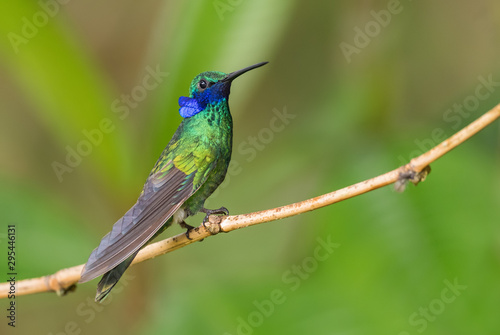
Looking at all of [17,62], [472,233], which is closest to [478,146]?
[472,233]

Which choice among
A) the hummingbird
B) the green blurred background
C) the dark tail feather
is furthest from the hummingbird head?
the dark tail feather

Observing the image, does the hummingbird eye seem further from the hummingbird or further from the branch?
the branch

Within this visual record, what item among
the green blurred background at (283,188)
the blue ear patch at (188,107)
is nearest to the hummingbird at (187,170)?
the blue ear patch at (188,107)

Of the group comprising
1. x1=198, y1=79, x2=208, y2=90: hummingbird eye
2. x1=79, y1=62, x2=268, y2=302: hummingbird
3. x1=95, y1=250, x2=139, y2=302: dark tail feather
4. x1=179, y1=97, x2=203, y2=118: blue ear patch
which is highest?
x1=198, y1=79, x2=208, y2=90: hummingbird eye

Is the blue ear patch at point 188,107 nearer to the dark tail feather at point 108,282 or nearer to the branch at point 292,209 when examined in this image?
the branch at point 292,209

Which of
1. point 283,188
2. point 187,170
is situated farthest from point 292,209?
point 283,188

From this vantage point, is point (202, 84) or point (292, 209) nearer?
point (292, 209)

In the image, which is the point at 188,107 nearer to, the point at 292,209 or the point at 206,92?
the point at 206,92
